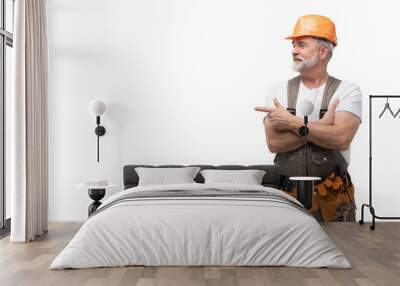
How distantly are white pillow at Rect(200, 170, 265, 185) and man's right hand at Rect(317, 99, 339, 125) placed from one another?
1.01 m

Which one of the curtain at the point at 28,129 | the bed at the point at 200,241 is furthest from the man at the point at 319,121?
the curtain at the point at 28,129

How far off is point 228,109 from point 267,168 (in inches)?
34.4

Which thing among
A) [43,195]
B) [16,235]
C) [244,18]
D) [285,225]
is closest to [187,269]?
[285,225]

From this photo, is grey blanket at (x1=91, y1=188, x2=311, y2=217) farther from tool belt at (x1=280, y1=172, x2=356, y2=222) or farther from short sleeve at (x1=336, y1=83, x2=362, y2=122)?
short sleeve at (x1=336, y1=83, x2=362, y2=122)

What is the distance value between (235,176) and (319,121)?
1271mm

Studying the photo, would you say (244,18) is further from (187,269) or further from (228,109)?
(187,269)

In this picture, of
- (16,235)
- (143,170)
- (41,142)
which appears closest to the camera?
(16,235)

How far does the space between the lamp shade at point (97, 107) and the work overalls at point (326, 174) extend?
2.21m

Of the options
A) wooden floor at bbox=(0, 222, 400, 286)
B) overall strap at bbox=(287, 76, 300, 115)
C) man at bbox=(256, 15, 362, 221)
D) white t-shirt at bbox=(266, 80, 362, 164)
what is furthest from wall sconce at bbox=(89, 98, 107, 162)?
white t-shirt at bbox=(266, 80, 362, 164)

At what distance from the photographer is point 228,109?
6973 millimetres

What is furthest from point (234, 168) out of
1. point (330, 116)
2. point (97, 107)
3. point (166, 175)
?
point (97, 107)

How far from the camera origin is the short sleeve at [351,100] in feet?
22.6

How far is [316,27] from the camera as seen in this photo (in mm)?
6906

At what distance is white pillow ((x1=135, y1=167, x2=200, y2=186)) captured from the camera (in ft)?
21.3
